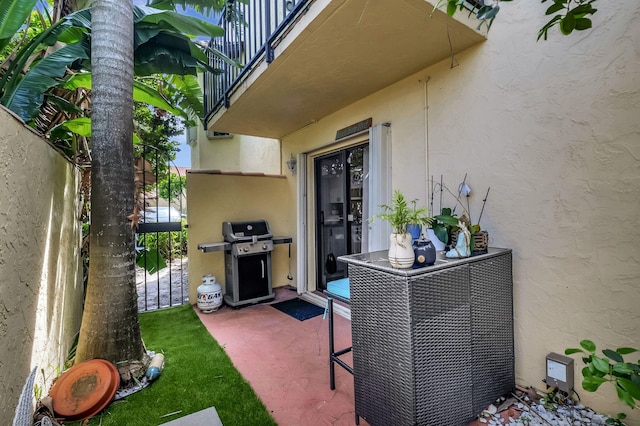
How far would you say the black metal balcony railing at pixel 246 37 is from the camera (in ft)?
9.72

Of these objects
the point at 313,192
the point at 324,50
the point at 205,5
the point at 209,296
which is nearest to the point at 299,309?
the point at 209,296

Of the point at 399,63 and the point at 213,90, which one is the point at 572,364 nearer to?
the point at 399,63

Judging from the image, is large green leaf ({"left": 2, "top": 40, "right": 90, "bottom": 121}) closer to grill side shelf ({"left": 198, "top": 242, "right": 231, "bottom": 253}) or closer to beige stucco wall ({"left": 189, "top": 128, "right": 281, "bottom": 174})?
grill side shelf ({"left": 198, "top": 242, "right": 231, "bottom": 253})

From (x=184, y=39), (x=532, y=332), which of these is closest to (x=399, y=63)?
(x=184, y=39)

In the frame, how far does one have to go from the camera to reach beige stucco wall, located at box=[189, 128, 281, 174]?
22.0ft

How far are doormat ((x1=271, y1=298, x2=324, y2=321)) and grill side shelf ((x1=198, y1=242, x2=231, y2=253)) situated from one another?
4.22 feet

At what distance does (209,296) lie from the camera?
15.1 ft

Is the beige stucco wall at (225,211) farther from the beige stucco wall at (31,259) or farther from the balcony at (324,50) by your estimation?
the beige stucco wall at (31,259)

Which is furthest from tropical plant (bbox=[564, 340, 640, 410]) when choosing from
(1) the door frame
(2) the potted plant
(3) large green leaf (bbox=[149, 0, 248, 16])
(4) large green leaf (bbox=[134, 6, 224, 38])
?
(3) large green leaf (bbox=[149, 0, 248, 16])

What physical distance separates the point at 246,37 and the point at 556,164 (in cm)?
384

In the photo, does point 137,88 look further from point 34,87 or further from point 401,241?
point 401,241

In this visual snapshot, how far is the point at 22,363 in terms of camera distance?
197 cm

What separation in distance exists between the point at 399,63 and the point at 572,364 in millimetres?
3073

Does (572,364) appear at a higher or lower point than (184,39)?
lower
